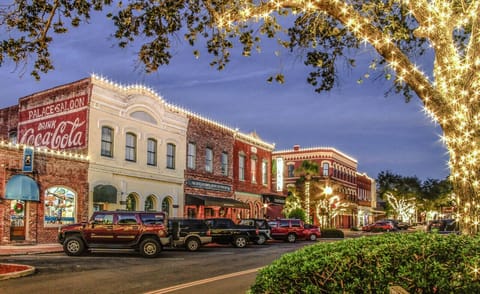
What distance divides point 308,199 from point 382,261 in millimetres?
45951

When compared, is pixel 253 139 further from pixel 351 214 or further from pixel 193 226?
pixel 351 214

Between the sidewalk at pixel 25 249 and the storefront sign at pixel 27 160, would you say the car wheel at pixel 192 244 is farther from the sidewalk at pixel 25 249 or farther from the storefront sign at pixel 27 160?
the storefront sign at pixel 27 160

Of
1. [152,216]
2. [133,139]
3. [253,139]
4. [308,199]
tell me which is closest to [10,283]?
[152,216]

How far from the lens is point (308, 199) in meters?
51.5

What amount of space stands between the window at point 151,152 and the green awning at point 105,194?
444cm

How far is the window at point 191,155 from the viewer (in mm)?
36094

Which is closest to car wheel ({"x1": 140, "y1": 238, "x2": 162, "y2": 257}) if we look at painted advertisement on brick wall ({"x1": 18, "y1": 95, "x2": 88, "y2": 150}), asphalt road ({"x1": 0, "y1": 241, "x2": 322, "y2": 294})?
asphalt road ({"x1": 0, "y1": 241, "x2": 322, "y2": 294})

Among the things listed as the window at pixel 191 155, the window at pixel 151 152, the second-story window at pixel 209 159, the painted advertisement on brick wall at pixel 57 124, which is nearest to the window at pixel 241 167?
the second-story window at pixel 209 159

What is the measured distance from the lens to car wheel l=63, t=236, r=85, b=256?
20.4 meters

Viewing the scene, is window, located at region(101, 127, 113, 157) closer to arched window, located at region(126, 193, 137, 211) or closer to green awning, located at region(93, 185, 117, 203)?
green awning, located at region(93, 185, 117, 203)

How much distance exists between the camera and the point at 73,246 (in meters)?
20.5

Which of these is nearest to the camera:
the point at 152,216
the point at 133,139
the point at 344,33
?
the point at 344,33

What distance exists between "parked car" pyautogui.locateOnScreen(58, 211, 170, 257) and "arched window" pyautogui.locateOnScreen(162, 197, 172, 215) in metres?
12.3

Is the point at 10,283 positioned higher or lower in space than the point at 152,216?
lower
